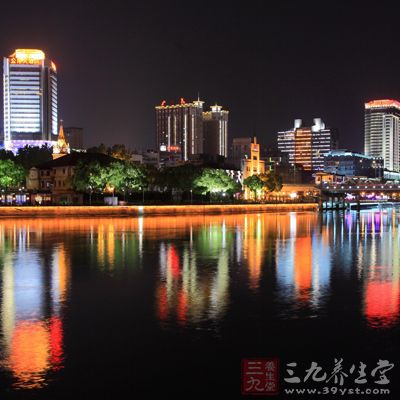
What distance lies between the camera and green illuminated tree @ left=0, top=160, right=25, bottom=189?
96.4m

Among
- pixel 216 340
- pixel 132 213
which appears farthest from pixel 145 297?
pixel 132 213

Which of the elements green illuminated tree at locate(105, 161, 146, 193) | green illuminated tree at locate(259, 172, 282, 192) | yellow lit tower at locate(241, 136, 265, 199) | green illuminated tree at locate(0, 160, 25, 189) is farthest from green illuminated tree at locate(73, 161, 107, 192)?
yellow lit tower at locate(241, 136, 265, 199)

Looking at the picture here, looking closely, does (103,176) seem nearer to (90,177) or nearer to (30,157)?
(90,177)

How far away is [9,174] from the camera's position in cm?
9756

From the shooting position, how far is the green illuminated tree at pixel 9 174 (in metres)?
96.4

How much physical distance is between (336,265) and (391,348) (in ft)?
50.9

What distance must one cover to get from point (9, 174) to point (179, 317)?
85.5m

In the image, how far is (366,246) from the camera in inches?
1604

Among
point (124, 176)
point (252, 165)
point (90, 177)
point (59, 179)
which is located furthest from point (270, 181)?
point (90, 177)

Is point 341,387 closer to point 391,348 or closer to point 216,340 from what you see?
point 391,348

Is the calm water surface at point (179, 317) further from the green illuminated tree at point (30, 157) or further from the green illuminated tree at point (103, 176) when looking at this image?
the green illuminated tree at point (30, 157)

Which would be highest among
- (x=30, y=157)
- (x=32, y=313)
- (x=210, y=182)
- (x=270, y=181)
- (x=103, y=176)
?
(x=30, y=157)

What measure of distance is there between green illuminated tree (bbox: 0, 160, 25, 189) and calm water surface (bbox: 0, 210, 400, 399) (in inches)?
2568
